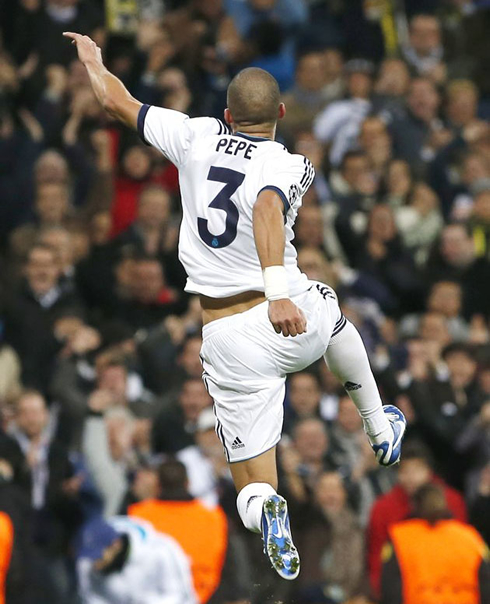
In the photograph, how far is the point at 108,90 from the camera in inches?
302

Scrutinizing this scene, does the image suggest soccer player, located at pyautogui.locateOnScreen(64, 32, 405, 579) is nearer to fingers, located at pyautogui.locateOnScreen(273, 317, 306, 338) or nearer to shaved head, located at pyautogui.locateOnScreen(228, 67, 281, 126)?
shaved head, located at pyautogui.locateOnScreen(228, 67, 281, 126)

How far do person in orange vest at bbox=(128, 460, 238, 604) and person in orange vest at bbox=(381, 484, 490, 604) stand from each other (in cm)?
121

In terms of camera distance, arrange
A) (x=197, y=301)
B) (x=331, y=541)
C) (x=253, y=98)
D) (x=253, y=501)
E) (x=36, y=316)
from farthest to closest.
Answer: (x=197, y=301) → (x=36, y=316) → (x=331, y=541) → (x=253, y=501) → (x=253, y=98)

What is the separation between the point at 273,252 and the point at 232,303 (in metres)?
0.68

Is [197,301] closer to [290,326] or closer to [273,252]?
[273,252]

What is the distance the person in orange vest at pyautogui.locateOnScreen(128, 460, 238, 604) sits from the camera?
10.6 meters

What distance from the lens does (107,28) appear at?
50.6 ft

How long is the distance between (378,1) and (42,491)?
29.3 feet

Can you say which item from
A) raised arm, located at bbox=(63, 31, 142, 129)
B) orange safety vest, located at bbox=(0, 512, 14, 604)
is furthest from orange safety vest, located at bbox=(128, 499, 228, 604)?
raised arm, located at bbox=(63, 31, 142, 129)

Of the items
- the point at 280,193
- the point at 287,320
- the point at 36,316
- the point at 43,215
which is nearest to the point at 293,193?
the point at 280,193

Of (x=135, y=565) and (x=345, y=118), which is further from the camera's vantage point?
(x=345, y=118)

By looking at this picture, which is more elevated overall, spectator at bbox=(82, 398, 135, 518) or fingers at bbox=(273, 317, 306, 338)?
fingers at bbox=(273, 317, 306, 338)

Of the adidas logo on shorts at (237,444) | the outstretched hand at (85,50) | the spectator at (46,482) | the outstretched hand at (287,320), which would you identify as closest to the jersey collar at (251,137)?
the outstretched hand at (85,50)

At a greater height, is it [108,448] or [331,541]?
[108,448]
